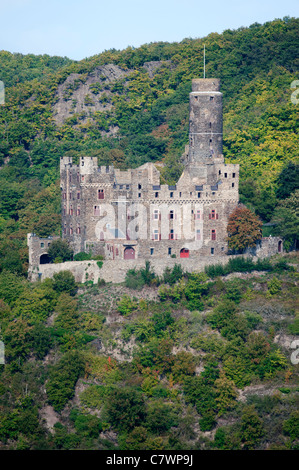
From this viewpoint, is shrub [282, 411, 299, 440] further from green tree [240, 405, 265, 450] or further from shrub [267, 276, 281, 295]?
shrub [267, 276, 281, 295]

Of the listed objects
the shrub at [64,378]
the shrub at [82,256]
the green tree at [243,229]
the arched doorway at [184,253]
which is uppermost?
the green tree at [243,229]

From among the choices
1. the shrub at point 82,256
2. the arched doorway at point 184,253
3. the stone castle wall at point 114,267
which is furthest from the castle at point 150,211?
the stone castle wall at point 114,267

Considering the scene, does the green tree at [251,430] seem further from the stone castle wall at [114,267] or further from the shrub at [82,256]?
the shrub at [82,256]

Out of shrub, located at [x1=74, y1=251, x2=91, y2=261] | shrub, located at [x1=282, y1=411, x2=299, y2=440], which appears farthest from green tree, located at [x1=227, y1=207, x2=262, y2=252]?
shrub, located at [x1=282, y1=411, x2=299, y2=440]

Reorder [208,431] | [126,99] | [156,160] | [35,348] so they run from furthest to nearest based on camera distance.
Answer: [126,99]
[156,160]
[35,348]
[208,431]

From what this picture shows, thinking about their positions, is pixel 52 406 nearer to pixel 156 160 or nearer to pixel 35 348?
pixel 35 348

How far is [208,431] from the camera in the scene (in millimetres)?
77438

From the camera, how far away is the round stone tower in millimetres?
94062

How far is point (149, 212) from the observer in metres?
88.5

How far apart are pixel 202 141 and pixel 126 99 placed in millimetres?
34942

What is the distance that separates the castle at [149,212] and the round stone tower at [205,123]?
12.0ft

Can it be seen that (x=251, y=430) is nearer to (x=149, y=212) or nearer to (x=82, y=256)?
(x=149, y=212)

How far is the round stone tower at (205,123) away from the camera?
309 feet

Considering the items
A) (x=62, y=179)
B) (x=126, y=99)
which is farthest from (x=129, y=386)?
(x=126, y=99)
